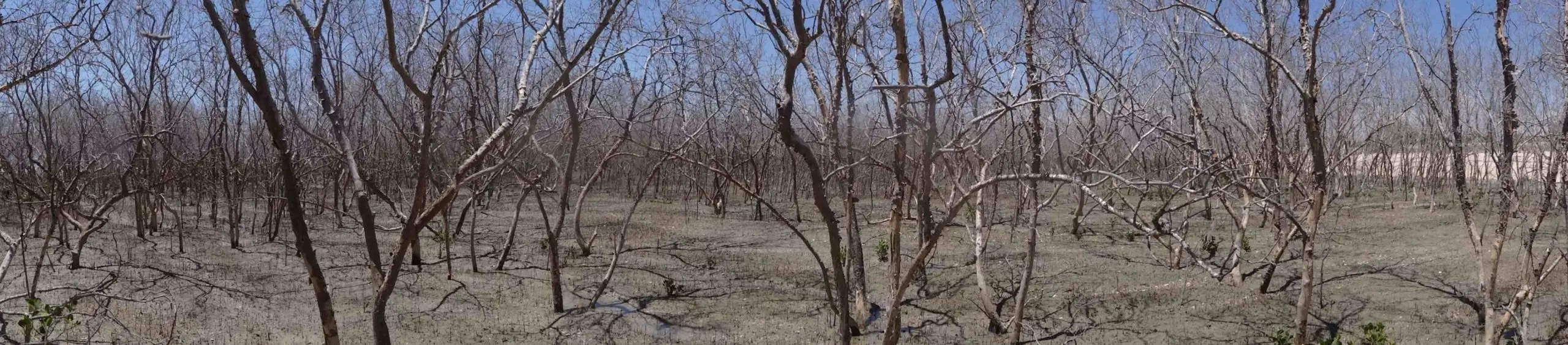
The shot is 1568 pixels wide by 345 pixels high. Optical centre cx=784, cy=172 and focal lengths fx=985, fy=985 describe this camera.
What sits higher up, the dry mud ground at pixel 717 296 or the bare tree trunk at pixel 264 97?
the bare tree trunk at pixel 264 97

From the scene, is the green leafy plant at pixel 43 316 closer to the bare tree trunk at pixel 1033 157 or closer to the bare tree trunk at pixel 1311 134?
the bare tree trunk at pixel 1033 157

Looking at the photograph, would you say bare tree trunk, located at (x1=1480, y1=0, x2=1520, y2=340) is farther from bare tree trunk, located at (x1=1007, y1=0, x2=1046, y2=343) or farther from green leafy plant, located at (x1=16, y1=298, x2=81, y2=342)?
green leafy plant, located at (x1=16, y1=298, x2=81, y2=342)

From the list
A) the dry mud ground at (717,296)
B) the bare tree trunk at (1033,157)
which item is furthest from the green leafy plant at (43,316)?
the bare tree trunk at (1033,157)

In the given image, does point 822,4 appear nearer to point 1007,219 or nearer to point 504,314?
point 504,314

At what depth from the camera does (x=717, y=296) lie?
759 cm

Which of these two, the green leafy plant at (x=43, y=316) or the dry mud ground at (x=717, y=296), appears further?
the dry mud ground at (x=717, y=296)

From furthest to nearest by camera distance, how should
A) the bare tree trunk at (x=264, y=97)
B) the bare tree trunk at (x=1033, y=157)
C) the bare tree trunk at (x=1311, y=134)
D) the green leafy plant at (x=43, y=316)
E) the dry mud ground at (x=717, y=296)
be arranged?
the dry mud ground at (x=717, y=296) → the bare tree trunk at (x=1033, y=157) → the bare tree trunk at (x=1311, y=134) → the green leafy plant at (x=43, y=316) → the bare tree trunk at (x=264, y=97)

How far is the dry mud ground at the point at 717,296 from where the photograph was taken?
623 centimetres

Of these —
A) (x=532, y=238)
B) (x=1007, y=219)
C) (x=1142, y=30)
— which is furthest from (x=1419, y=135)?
(x=532, y=238)

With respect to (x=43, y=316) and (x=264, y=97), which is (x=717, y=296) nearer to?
(x=43, y=316)

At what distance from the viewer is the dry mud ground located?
245 inches

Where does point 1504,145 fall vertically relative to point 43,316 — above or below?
above

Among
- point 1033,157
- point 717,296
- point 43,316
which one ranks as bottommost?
point 717,296

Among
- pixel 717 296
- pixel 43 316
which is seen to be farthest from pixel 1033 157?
pixel 43 316
